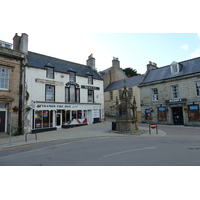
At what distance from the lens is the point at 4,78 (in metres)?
13.9

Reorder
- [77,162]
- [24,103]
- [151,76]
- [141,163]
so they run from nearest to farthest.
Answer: [141,163] < [77,162] < [24,103] < [151,76]

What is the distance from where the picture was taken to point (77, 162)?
5707 mm

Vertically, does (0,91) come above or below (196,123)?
above

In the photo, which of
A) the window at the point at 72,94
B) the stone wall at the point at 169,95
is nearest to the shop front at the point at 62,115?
the window at the point at 72,94

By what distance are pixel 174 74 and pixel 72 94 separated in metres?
15.1

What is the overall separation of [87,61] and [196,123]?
19.7m

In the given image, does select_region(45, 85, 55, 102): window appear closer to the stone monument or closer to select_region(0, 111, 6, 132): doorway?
select_region(0, 111, 6, 132): doorway

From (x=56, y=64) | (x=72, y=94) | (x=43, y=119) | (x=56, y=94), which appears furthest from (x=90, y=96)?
(x=43, y=119)

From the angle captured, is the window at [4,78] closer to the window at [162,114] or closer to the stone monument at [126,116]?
the stone monument at [126,116]

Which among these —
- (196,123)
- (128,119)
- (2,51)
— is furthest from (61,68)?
(196,123)

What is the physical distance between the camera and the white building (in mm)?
15789

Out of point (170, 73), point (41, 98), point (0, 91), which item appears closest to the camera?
point (0, 91)

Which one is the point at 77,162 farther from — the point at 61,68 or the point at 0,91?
the point at 61,68

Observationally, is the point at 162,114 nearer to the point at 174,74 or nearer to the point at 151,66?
the point at 174,74
